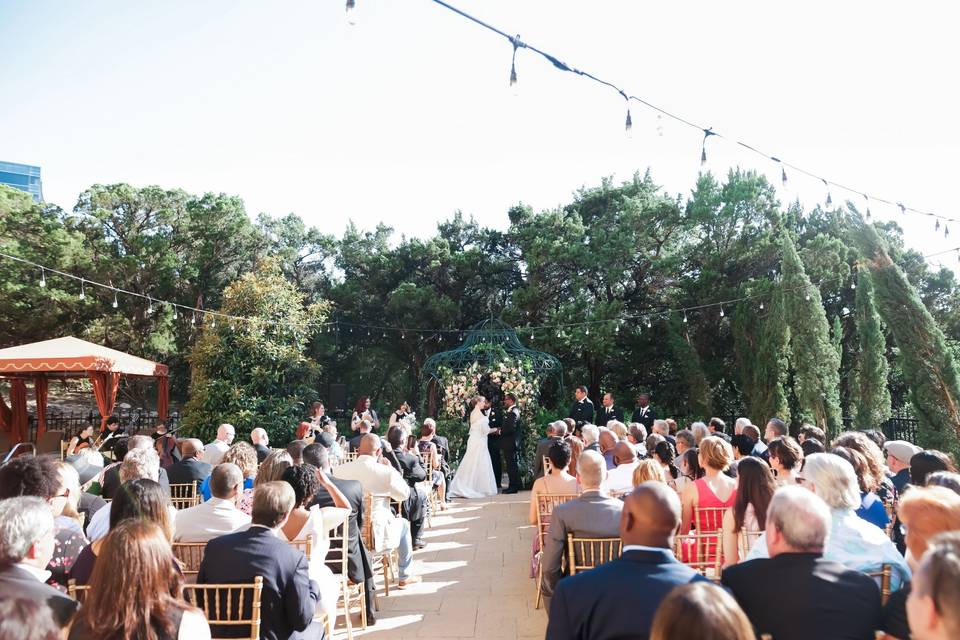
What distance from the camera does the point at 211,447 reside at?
751 centimetres

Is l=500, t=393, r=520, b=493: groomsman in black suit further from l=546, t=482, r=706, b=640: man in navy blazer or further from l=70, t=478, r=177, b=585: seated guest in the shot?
l=546, t=482, r=706, b=640: man in navy blazer

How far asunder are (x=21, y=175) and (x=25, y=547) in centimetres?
14797

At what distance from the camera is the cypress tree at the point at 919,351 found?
28.8 ft

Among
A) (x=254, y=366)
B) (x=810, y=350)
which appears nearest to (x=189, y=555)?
(x=810, y=350)

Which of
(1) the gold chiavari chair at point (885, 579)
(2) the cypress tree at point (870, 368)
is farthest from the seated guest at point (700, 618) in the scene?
(2) the cypress tree at point (870, 368)

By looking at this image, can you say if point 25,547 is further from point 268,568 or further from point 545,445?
point 545,445

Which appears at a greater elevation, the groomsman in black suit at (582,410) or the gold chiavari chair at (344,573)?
the groomsman in black suit at (582,410)

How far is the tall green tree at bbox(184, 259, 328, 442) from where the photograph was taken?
14289 millimetres

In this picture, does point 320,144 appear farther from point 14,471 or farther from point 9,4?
point 14,471

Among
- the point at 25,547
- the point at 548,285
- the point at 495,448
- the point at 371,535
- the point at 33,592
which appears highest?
the point at 548,285

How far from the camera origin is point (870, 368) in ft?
34.2

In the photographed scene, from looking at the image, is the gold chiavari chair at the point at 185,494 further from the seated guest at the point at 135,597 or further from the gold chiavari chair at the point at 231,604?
the seated guest at the point at 135,597

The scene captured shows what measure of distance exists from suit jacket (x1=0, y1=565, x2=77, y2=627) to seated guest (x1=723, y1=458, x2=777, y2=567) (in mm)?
3057

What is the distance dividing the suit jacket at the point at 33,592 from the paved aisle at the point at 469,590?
2918 millimetres
